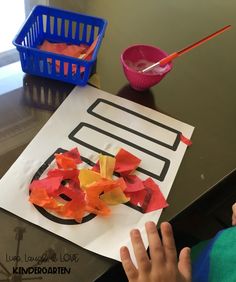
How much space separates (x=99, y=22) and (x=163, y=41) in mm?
180

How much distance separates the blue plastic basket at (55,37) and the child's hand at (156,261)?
0.34 meters

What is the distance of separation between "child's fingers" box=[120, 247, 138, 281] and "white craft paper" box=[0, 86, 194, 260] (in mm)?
14

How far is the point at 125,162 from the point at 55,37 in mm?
345

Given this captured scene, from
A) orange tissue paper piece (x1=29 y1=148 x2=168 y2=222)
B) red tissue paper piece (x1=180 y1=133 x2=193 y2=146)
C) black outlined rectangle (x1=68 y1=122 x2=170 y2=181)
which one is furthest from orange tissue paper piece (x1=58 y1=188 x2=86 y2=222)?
red tissue paper piece (x1=180 y1=133 x2=193 y2=146)

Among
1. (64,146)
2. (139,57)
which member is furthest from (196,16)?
(64,146)

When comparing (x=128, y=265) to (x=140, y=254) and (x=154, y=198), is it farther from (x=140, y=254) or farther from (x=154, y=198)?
(x=154, y=198)

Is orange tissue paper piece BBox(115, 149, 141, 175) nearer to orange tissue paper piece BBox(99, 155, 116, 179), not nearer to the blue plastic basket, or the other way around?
orange tissue paper piece BBox(99, 155, 116, 179)

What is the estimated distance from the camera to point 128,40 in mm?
864

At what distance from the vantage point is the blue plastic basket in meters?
→ 0.70

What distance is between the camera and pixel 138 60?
79 centimetres

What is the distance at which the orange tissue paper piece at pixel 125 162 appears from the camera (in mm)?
604

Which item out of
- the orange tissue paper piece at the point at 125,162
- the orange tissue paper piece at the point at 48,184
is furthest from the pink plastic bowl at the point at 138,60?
the orange tissue paper piece at the point at 48,184

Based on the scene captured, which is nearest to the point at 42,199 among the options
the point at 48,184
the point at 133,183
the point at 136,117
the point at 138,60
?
the point at 48,184

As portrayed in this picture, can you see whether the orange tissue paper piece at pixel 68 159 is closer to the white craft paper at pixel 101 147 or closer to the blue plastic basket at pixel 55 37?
the white craft paper at pixel 101 147
